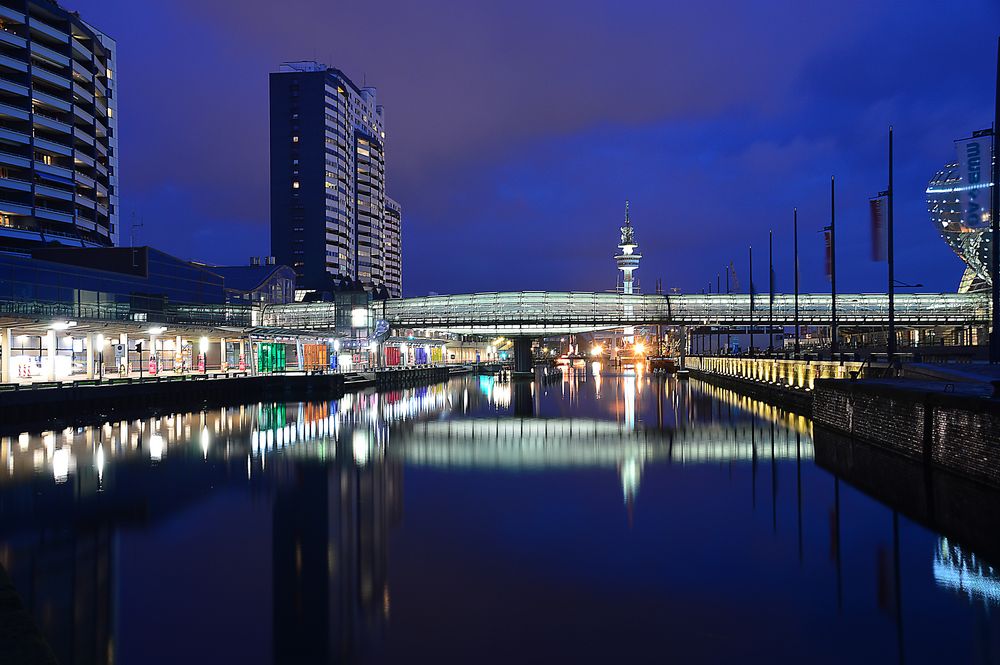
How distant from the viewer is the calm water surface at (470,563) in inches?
410

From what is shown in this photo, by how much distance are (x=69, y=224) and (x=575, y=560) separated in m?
95.1

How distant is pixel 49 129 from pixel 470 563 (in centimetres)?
9690

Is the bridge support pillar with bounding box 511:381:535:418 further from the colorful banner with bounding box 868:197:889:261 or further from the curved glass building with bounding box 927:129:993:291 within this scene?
the curved glass building with bounding box 927:129:993:291

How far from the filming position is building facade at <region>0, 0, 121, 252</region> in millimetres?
86062

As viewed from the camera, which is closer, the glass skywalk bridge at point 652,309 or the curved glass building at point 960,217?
the curved glass building at point 960,217

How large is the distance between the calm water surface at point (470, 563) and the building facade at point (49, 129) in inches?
2751

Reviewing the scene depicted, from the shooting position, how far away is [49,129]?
299 ft

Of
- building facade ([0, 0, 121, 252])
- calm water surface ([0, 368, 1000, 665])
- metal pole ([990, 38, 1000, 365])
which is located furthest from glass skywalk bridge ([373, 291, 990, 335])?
calm water surface ([0, 368, 1000, 665])

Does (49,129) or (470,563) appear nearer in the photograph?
(470,563)

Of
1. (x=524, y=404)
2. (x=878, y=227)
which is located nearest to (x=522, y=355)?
(x=524, y=404)

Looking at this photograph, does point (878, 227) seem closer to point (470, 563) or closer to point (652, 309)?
point (470, 563)

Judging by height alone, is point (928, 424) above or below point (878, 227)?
below

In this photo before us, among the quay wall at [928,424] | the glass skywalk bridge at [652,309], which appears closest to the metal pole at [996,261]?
the quay wall at [928,424]

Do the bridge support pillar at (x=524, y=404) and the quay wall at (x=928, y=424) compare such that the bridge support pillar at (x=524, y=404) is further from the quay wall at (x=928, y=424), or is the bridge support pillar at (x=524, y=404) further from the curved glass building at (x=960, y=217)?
the curved glass building at (x=960, y=217)
